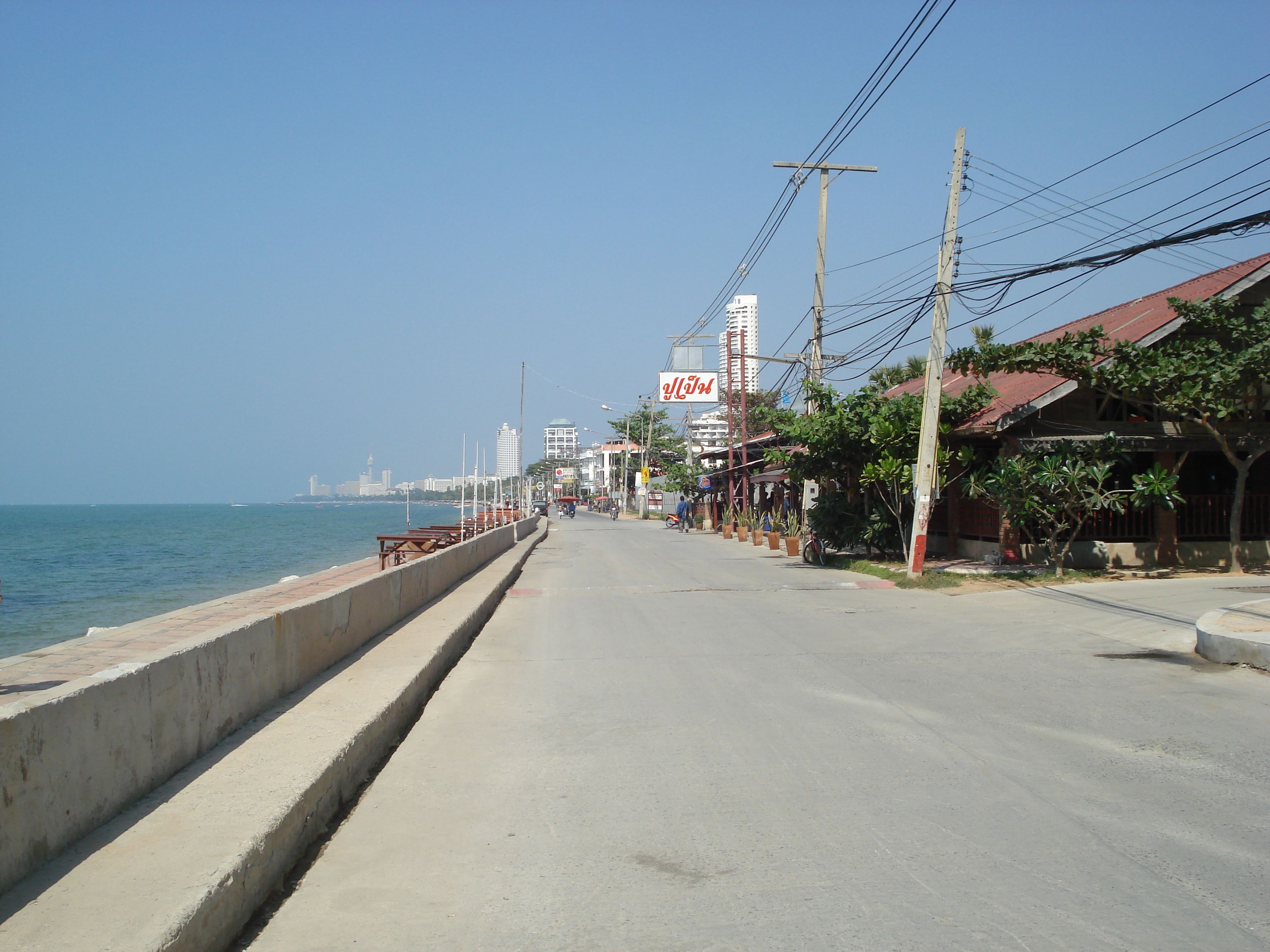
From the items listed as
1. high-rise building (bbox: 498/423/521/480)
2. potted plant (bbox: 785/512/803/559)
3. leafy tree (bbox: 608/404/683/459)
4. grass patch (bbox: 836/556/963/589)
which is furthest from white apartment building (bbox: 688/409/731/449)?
grass patch (bbox: 836/556/963/589)

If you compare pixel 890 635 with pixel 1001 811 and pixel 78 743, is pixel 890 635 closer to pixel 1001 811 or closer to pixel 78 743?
pixel 1001 811

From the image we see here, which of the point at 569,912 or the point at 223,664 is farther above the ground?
the point at 223,664

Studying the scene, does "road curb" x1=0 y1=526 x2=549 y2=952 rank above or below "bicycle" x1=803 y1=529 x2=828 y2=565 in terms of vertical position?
below

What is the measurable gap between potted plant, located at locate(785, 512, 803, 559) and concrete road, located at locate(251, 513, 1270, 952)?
1769 cm

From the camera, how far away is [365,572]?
2884cm

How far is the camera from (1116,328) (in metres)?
22.0

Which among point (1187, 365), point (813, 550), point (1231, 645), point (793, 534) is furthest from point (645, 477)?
point (1231, 645)

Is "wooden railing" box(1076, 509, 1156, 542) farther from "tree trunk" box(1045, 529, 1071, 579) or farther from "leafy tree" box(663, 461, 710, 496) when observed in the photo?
"leafy tree" box(663, 461, 710, 496)

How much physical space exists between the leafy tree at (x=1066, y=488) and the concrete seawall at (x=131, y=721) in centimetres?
1394

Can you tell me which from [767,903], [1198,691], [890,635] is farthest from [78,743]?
[890,635]

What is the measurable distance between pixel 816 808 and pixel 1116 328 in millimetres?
19921

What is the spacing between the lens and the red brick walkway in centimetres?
833

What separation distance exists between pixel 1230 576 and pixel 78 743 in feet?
66.1

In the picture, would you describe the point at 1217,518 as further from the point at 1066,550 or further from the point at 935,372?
the point at 935,372
